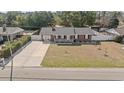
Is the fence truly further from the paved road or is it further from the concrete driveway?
the paved road

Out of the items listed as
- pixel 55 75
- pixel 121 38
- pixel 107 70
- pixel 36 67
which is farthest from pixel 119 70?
pixel 121 38

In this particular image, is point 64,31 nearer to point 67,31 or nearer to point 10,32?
point 67,31

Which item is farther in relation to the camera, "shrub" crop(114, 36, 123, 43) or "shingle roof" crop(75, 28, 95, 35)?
"shrub" crop(114, 36, 123, 43)

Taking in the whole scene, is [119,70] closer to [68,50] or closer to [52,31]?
[68,50]

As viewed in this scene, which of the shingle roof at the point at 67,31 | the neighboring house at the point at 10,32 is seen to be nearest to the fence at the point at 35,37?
the shingle roof at the point at 67,31

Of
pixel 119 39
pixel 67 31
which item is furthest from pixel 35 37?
pixel 119 39

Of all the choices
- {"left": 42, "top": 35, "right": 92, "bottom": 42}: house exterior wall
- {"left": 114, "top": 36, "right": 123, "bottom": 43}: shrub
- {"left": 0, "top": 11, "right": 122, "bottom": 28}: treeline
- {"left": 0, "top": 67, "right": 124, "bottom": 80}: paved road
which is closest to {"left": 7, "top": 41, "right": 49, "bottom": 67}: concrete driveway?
{"left": 42, "top": 35, "right": 92, "bottom": 42}: house exterior wall

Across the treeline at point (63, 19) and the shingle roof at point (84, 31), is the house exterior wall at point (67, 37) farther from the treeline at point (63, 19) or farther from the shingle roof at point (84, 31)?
the treeline at point (63, 19)
